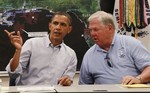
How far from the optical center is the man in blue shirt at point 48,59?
8.41 ft

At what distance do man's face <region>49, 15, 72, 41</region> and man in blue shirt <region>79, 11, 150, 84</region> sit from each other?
0.26m

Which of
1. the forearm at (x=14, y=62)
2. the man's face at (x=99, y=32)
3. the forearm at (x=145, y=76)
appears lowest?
the forearm at (x=145, y=76)

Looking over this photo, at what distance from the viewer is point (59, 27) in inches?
104

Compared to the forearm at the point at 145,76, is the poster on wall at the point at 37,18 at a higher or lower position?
higher

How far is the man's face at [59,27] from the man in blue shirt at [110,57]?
26cm

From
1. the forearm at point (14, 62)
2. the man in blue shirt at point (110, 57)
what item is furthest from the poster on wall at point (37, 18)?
the forearm at point (14, 62)

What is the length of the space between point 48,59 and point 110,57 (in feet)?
1.84

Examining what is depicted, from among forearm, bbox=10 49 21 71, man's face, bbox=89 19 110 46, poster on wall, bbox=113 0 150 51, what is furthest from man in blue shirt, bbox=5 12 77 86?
poster on wall, bbox=113 0 150 51

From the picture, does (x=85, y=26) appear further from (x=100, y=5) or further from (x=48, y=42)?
(x=48, y=42)

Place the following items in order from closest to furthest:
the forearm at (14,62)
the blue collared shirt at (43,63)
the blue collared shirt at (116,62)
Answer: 1. the forearm at (14,62)
2. the blue collared shirt at (116,62)
3. the blue collared shirt at (43,63)

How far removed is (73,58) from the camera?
271 centimetres

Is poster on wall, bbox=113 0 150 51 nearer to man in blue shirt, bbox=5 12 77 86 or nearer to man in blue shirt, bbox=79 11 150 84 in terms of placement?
man in blue shirt, bbox=79 11 150 84

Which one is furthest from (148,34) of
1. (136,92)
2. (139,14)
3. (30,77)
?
(136,92)

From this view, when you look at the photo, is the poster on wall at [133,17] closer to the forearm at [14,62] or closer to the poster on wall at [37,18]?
the poster on wall at [37,18]
